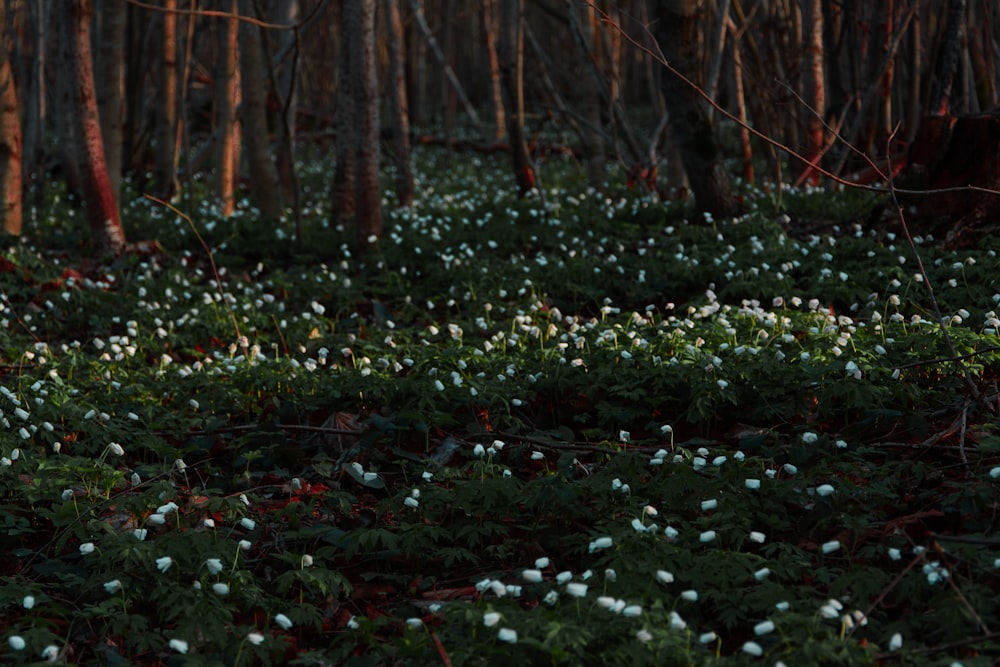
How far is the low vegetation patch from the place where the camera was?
3.24m

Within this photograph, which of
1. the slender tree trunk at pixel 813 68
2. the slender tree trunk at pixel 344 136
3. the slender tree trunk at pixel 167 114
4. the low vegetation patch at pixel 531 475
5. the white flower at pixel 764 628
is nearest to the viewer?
the white flower at pixel 764 628

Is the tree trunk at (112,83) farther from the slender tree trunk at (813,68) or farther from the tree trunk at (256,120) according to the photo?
the slender tree trunk at (813,68)

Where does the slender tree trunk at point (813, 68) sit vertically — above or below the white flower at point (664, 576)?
above

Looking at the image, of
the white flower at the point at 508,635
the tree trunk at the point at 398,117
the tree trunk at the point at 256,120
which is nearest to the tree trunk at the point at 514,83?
the tree trunk at the point at 398,117

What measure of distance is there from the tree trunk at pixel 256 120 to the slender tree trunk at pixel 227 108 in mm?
445

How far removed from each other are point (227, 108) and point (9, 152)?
311cm

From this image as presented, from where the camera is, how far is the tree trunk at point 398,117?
12961 millimetres

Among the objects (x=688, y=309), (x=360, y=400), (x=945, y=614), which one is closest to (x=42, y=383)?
(x=360, y=400)

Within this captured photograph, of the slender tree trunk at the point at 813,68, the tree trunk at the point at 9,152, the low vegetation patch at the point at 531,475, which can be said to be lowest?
the low vegetation patch at the point at 531,475

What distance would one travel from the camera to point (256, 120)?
11.5m

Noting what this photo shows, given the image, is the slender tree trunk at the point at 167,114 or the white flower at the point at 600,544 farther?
the slender tree trunk at the point at 167,114

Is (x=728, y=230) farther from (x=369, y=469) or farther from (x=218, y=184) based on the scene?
(x=218, y=184)

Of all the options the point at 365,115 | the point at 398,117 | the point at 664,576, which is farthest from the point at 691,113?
the point at 664,576

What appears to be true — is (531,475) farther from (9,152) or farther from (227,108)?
(227,108)
